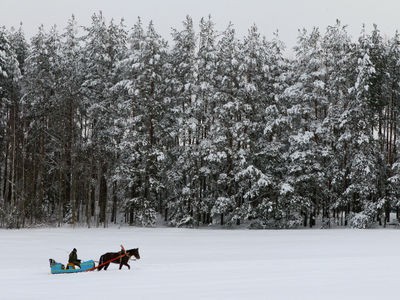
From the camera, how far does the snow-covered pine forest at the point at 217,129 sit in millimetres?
34281

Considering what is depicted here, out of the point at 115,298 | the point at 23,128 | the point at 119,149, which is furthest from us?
the point at 119,149

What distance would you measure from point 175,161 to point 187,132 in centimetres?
271

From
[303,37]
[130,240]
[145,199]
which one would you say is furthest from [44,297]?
[303,37]

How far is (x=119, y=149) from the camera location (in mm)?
35531

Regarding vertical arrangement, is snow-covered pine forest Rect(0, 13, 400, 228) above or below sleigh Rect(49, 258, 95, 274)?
above

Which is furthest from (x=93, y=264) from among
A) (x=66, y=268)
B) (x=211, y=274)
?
(x=211, y=274)

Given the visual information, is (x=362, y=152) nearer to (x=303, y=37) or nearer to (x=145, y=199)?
(x=303, y=37)

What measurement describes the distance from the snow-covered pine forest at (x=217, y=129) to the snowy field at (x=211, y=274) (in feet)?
40.0

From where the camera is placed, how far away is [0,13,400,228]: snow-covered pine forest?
34.3 m

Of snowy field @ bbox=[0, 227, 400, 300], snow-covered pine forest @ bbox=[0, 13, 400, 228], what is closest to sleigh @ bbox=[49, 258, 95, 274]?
snowy field @ bbox=[0, 227, 400, 300]

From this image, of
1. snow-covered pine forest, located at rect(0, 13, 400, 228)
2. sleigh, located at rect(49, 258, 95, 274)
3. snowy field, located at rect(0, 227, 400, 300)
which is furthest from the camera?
snow-covered pine forest, located at rect(0, 13, 400, 228)

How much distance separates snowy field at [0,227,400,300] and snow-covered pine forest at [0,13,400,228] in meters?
12.2

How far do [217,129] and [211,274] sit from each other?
23.1 metres

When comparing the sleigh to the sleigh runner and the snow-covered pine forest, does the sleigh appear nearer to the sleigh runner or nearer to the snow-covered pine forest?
the sleigh runner
